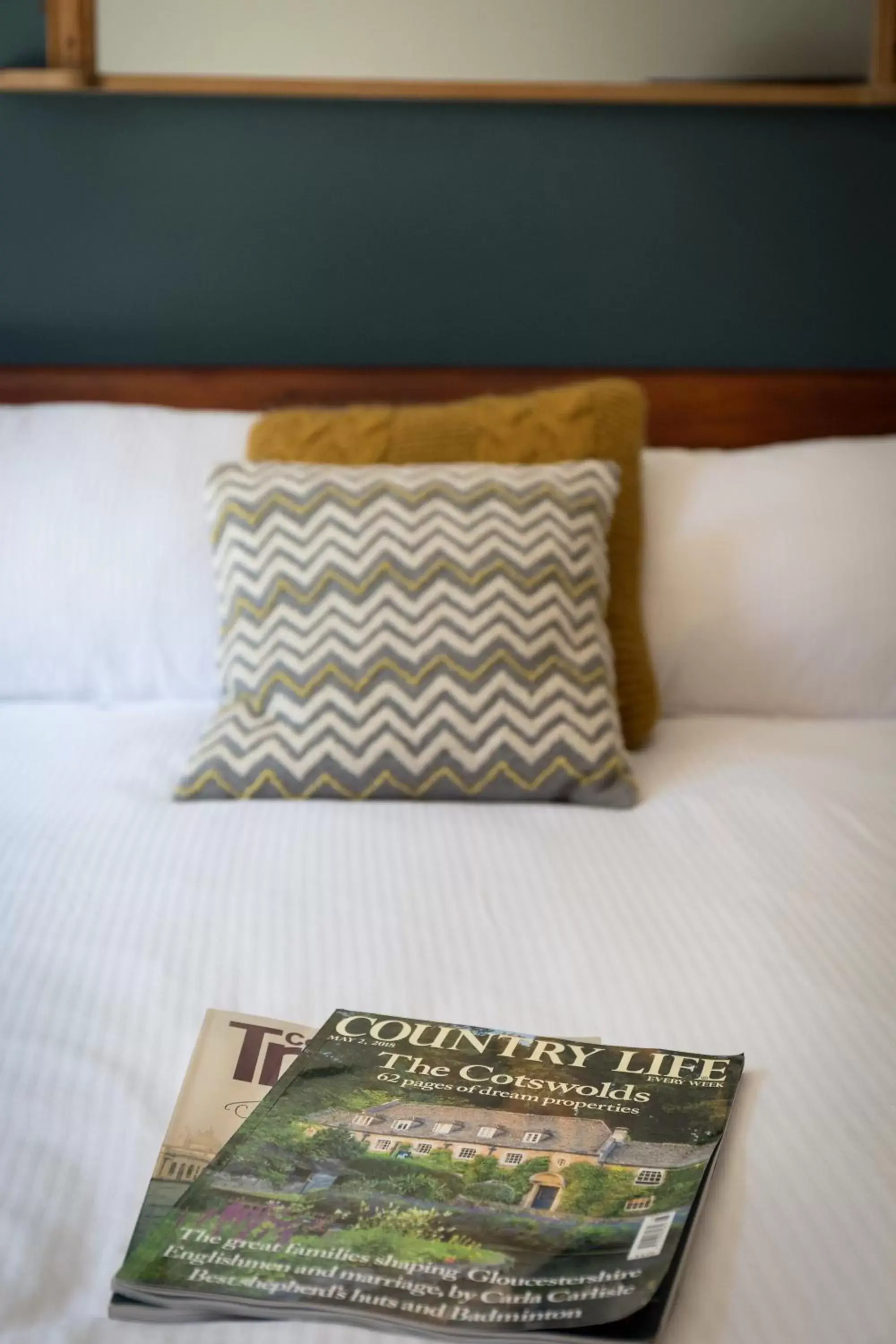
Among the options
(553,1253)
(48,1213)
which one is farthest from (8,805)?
(553,1253)

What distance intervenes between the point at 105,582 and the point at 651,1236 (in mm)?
1168

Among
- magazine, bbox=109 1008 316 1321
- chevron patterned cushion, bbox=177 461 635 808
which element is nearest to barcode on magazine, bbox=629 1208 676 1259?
magazine, bbox=109 1008 316 1321

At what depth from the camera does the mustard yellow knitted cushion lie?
64.4 inches

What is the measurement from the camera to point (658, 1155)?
76 centimetres

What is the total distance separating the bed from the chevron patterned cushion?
0.05 metres

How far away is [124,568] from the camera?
1.65m

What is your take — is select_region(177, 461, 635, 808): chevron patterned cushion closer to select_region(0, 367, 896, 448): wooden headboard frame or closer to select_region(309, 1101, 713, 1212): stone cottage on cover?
select_region(0, 367, 896, 448): wooden headboard frame

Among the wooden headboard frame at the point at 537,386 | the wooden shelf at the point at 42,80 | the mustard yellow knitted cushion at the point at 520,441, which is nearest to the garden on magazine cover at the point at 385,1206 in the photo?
the mustard yellow knitted cushion at the point at 520,441

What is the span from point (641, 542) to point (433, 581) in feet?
1.20

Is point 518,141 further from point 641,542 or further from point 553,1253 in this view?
point 553,1253

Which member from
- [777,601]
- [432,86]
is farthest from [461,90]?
[777,601]

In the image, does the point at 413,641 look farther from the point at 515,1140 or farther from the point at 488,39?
the point at 488,39

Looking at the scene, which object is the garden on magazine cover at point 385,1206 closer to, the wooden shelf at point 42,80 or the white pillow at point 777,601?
the white pillow at point 777,601

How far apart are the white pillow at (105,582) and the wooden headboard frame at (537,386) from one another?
312 mm
